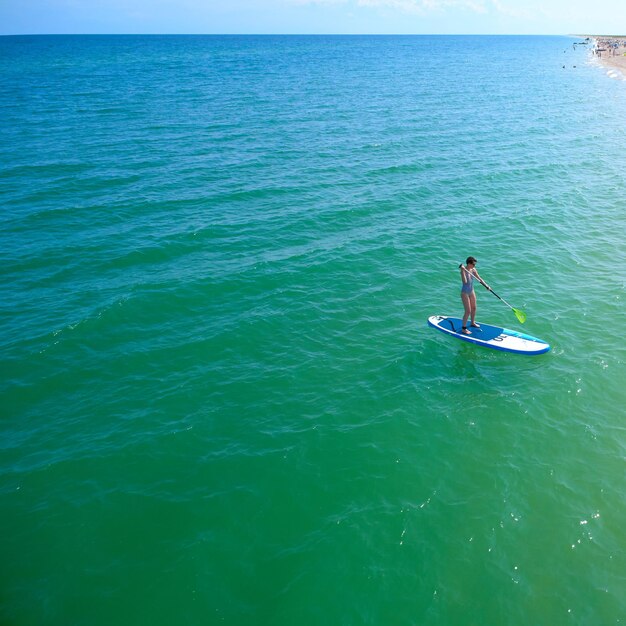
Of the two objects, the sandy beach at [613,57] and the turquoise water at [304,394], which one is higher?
the sandy beach at [613,57]

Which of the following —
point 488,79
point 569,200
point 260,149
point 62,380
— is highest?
point 488,79

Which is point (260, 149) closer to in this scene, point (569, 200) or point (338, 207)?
point (338, 207)

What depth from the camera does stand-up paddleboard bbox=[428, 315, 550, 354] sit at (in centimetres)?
2062

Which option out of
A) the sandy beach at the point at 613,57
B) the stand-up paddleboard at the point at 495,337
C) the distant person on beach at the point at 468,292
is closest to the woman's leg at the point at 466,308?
the distant person on beach at the point at 468,292

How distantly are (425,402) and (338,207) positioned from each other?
1965 cm

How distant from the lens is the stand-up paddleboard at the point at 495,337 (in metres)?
20.6

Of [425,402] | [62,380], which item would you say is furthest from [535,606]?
[62,380]

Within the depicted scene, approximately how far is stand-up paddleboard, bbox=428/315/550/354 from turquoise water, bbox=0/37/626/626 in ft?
1.74

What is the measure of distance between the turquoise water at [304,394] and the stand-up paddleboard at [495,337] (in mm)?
532

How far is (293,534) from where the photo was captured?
14062 mm

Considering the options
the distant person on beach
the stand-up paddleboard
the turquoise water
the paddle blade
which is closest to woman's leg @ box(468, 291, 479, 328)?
the distant person on beach

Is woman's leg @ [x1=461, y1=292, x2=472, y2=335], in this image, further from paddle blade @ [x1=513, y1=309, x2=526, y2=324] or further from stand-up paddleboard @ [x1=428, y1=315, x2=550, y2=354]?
paddle blade @ [x1=513, y1=309, x2=526, y2=324]

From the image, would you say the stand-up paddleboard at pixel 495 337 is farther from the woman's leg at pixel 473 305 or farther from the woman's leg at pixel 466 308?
the woman's leg at pixel 473 305

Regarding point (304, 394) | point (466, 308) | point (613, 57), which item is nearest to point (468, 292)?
point (466, 308)
